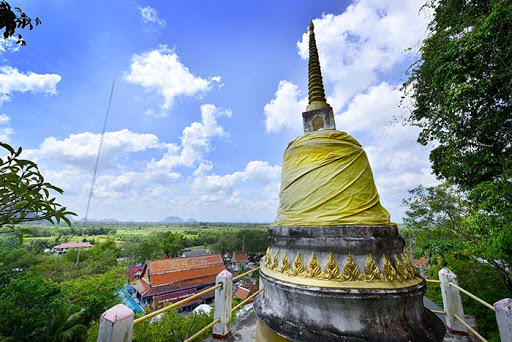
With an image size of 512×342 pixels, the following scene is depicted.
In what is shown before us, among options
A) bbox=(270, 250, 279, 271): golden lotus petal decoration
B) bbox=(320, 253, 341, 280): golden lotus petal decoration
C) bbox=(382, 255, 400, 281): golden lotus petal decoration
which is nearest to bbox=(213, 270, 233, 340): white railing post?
bbox=(270, 250, 279, 271): golden lotus petal decoration

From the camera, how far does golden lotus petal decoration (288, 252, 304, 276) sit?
10.3 feet

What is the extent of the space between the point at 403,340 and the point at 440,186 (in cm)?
1375

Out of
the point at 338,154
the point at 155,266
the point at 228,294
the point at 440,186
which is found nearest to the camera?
the point at 338,154

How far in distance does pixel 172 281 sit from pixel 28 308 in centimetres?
1408

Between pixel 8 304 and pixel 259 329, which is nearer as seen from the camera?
pixel 259 329

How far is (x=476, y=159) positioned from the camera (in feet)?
24.9

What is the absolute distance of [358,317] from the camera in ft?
8.97

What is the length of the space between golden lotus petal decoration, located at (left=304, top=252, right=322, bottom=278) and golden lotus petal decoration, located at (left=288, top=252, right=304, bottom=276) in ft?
0.31

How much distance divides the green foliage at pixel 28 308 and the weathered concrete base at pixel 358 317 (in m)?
15.5

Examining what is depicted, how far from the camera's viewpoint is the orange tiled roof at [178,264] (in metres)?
25.2

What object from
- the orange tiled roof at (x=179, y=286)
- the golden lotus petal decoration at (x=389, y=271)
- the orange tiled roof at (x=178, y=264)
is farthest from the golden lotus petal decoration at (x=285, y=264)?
the orange tiled roof at (x=178, y=264)

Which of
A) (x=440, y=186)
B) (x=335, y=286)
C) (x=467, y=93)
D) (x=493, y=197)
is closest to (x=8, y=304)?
(x=335, y=286)

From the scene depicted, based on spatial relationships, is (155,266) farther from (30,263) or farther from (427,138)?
(427,138)

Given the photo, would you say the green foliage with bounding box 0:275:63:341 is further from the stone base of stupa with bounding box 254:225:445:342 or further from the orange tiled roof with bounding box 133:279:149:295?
the stone base of stupa with bounding box 254:225:445:342
